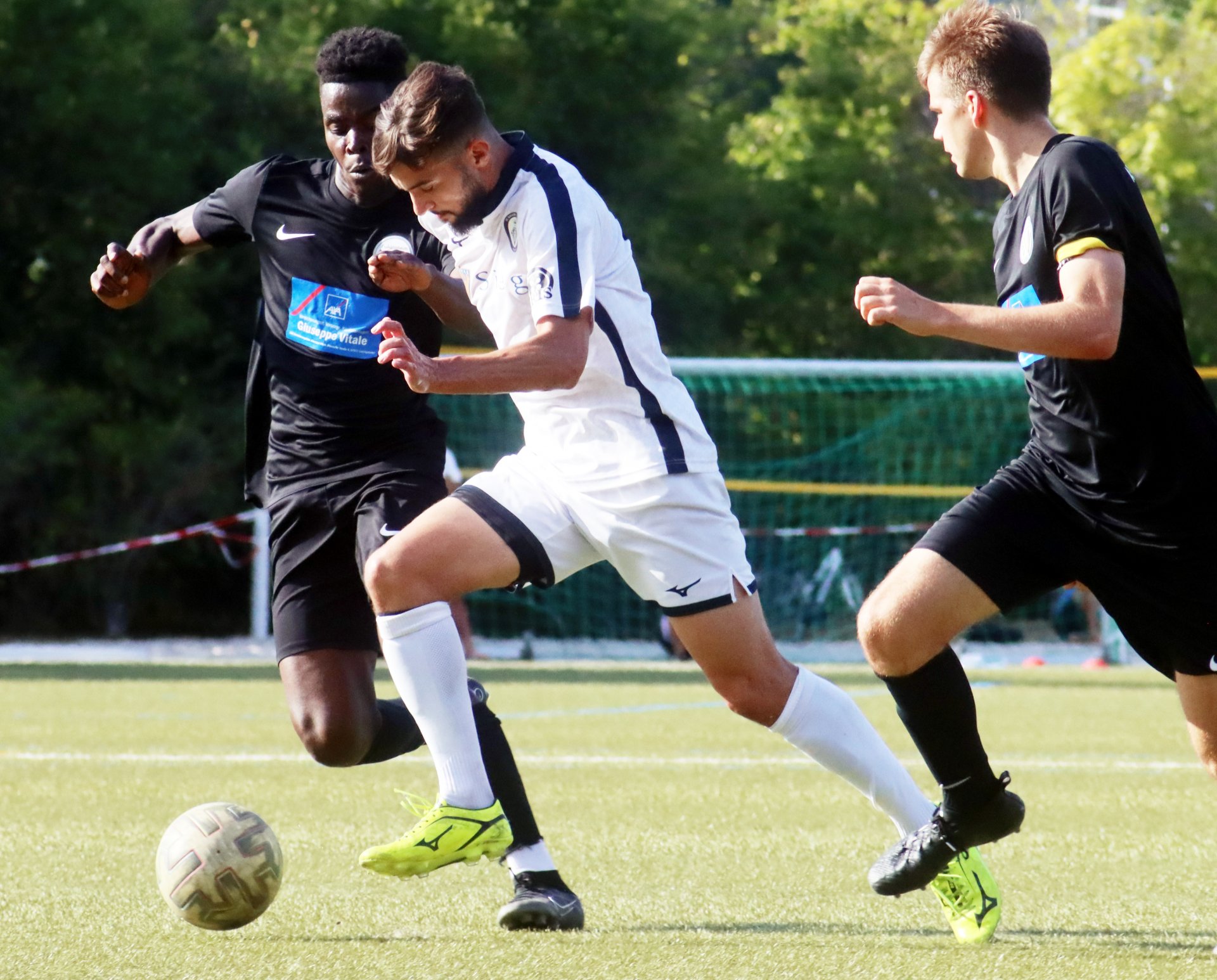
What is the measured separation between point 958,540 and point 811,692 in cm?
55

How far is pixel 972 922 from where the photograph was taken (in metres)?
4.24

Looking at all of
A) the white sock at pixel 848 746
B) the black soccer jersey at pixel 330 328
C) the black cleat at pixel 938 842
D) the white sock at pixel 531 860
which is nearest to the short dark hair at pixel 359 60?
the black soccer jersey at pixel 330 328

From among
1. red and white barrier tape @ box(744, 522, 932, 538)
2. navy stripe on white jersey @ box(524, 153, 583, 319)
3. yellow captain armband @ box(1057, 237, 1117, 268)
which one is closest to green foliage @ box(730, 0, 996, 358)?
red and white barrier tape @ box(744, 522, 932, 538)

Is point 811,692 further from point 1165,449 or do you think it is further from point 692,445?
point 1165,449

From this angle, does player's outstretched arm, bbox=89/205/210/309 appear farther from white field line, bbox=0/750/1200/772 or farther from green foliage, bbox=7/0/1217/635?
green foliage, bbox=7/0/1217/635

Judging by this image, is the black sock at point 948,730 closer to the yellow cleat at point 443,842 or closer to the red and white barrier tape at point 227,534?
the yellow cleat at point 443,842

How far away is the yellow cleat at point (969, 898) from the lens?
13.9 ft

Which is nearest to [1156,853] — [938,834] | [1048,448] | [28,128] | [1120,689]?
[938,834]

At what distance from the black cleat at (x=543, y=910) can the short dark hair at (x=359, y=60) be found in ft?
7.09

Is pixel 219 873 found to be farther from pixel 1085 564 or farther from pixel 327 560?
pixel 1085 564

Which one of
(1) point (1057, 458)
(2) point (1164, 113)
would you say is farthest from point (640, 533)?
(2) point (1164, 113)

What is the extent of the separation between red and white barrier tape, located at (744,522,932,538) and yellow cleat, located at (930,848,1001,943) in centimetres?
1362

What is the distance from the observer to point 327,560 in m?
5.05

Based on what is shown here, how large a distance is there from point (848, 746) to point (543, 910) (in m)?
0.83
